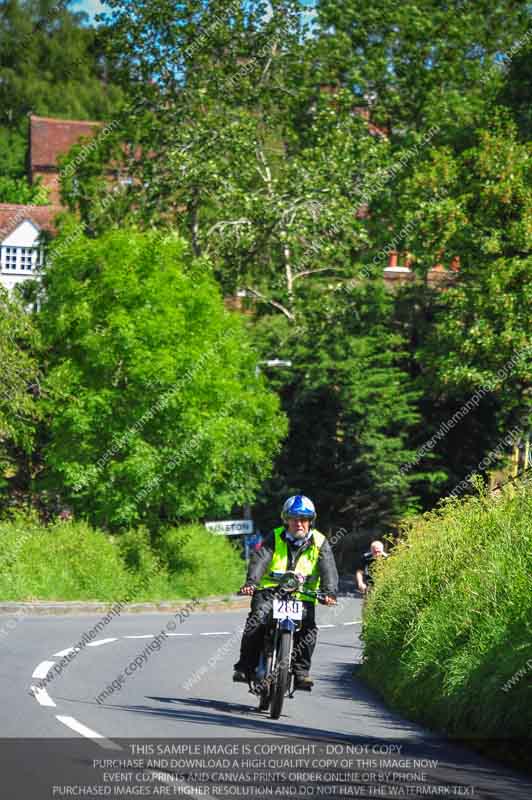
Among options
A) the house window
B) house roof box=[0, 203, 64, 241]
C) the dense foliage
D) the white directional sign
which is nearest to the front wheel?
the white directional sign

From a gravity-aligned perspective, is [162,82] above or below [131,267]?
above

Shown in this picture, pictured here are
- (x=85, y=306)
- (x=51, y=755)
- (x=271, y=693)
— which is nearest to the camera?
(x=51, y=755)

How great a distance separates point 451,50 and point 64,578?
96.8ft

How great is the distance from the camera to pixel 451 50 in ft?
176

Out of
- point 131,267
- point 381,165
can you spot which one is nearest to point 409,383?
point 381,165

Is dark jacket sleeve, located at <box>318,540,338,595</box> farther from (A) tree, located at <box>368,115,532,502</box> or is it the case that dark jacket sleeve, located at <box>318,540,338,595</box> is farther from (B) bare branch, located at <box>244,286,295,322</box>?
(B) bare branch, located at <box>244,286,295,322</box>

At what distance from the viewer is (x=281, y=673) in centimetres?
1203

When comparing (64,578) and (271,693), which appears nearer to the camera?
(271,693)

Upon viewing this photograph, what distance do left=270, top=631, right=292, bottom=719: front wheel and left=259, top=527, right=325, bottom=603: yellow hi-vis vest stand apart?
53 cm

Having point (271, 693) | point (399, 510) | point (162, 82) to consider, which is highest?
point (162, 82)

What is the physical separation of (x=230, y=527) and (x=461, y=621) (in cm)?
2499

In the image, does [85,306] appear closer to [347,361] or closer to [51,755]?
[347,361]

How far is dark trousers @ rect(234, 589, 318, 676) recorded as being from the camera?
12.6 meters

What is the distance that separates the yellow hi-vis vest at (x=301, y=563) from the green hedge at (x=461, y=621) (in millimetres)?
1423
